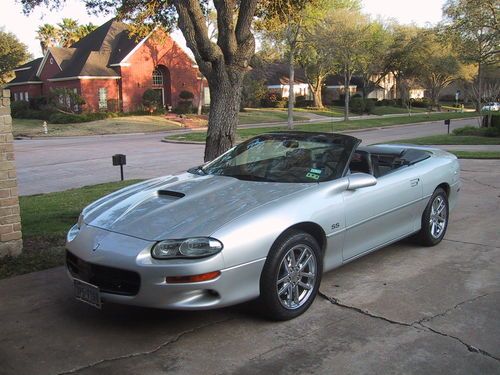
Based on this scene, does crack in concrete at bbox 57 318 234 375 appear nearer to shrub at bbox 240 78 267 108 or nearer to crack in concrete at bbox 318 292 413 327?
crack in concrete at bbox 318 292 413 327

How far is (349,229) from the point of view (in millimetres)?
4492

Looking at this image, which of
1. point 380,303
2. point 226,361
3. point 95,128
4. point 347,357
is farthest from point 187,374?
point 95,128

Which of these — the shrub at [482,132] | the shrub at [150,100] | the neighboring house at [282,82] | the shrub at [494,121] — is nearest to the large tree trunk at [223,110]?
the shrub at [482,132]

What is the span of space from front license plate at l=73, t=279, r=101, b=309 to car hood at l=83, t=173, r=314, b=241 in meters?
0.44

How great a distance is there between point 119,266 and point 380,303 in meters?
2.10

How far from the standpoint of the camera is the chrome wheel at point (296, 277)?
12.8 feet

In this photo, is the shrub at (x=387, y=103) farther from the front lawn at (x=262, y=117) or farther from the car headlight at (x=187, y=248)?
the car headlight at (x=187, y=248)

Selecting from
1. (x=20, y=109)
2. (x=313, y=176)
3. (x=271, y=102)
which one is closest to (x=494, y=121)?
(x=313, y=176)

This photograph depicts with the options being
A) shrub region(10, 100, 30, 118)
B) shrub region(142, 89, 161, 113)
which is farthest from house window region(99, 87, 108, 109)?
shrub region(10, 100, 30, 118)

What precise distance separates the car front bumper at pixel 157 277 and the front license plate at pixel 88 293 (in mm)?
47

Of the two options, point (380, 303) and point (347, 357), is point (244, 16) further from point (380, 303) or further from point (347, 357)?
point (347, 357)

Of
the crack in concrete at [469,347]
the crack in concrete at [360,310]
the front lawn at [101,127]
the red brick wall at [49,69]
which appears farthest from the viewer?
the red brick wall at [49,69]

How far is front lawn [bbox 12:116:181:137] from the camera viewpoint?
36312 mm

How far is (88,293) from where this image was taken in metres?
3.73
